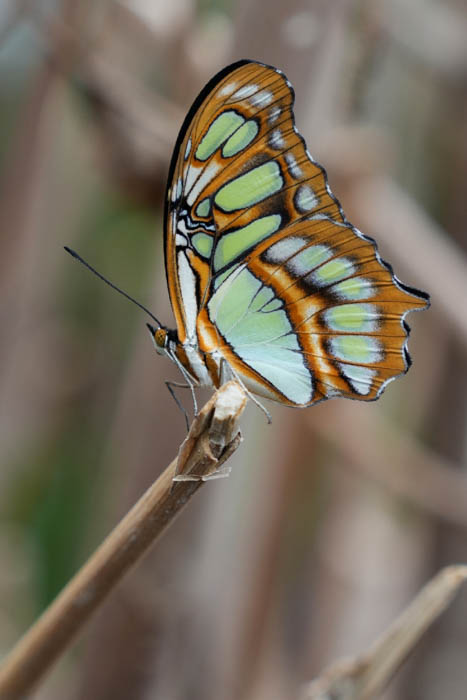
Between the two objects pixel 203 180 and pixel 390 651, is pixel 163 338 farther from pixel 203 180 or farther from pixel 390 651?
pixel 390 651

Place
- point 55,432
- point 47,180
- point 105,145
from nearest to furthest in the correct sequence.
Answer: point 105,145 → point 47,180 → point 55,432

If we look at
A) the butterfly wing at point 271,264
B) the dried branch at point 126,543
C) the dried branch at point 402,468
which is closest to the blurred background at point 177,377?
the dried branch at point 402,468

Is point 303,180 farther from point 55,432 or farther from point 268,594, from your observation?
point 55,432

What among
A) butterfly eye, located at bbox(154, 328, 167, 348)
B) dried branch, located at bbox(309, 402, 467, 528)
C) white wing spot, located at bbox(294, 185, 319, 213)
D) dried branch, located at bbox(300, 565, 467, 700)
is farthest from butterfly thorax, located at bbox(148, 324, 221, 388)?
dried branch, located at bbox(309, 402, 467, 528)

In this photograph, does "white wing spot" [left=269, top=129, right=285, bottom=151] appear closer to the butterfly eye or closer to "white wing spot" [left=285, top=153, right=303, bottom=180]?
"white wing spot" [left=285, top=153, right=303, bottom=180]

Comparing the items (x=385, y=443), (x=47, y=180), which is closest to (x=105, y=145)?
(x=47, y=180)

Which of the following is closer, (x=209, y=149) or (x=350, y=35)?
(x=209, y=149)
